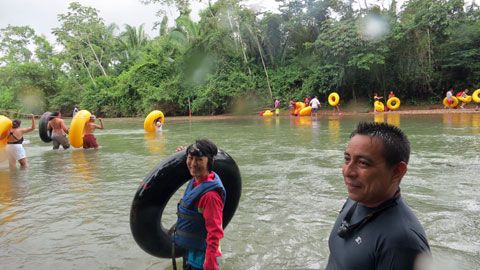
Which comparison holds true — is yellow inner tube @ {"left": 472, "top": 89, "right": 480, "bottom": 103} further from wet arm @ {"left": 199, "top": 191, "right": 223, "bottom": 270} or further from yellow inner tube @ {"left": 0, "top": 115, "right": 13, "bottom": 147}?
yellow inner tube @ {"left": 0, "top": 115, "right": 13, "bottom": 147}

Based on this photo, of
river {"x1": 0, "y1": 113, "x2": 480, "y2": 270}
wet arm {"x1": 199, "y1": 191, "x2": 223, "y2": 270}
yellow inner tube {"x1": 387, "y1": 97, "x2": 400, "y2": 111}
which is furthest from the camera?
yellow inner tube {"x1": 387, "y1": 97, "x2": 400, "y2": 111}

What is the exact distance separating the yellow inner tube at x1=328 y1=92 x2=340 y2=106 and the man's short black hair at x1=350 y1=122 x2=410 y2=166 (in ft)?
75.7

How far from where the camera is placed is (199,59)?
31.9m

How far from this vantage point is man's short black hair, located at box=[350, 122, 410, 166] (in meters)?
1.41

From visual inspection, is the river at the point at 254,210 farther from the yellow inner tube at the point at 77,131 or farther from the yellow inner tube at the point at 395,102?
the yellow inner tube at the point at 395,102

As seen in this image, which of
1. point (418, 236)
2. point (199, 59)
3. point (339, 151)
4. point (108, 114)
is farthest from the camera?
point (108, 114)

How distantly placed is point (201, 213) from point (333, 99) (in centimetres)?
2397

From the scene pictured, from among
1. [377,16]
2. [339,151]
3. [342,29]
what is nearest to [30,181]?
[339,151]

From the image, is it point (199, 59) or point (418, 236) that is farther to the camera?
point (199, 59)

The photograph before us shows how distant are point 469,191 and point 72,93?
1718 inches

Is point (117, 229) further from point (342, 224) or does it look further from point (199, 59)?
point (199, 59)

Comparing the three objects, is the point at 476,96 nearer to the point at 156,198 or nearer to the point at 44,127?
the point at 44,127

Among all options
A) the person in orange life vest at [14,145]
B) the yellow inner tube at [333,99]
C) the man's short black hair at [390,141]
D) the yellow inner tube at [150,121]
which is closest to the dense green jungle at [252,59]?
the yellow inner tube at [333,99]

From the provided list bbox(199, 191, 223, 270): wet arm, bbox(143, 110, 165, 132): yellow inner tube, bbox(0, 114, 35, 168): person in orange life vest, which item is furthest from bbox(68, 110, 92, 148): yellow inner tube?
bbox(199, 191, 223, 270): wet arm
